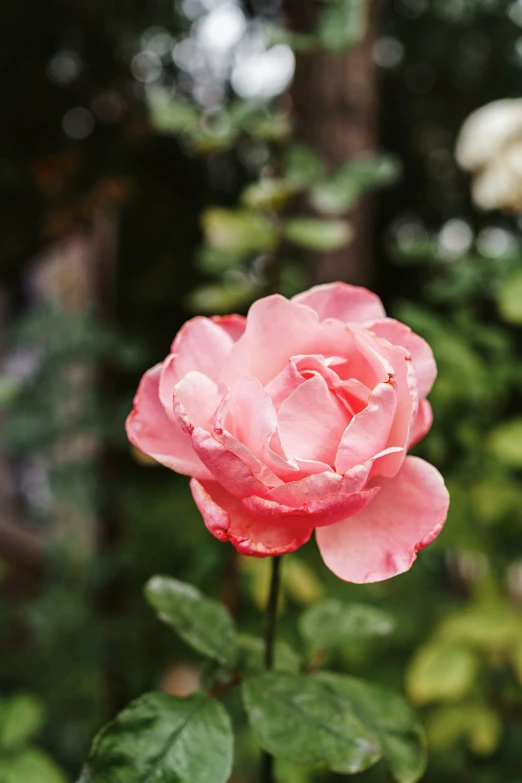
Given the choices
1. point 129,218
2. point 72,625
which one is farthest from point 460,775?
point 129,218

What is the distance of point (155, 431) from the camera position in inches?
16.2

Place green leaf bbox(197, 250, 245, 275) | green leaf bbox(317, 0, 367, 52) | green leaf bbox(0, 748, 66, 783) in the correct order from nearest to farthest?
green leaf bbox(0, 748, 66, 783) < green leaf bbox(317, 0, 367, 52) < green leaf bbox(197, 250, 245, 275)

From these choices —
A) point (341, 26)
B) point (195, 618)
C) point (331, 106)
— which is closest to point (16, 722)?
point (195, 618)

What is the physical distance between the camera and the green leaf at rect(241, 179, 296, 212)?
923 millimetres

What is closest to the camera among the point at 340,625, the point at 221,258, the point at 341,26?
the point at 340,625

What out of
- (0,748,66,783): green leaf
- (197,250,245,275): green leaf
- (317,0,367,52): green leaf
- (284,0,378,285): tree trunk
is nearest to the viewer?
(0,748,66,783): green leaf

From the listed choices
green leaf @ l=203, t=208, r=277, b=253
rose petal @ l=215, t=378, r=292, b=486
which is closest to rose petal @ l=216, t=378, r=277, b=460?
rose petal @ l=215, t=378, r=292, b=486

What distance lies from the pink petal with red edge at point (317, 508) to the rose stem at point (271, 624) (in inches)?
2.7

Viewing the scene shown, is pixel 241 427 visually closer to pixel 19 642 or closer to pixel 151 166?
pixel 19 642

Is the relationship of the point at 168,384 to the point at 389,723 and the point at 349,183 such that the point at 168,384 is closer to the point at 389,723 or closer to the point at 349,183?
the point at 389,723

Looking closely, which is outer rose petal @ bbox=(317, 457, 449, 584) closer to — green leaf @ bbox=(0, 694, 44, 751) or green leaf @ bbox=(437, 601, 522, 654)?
green leaf @ bbox=(0, 694, 44, 751)

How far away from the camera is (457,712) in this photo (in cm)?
108

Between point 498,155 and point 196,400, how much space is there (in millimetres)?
925

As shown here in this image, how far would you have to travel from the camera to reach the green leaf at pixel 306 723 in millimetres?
392
